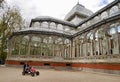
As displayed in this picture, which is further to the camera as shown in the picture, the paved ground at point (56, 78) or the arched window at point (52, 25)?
the arched window at point (52, 25)

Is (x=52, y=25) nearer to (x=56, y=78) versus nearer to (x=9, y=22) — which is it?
(x=9, y=22)

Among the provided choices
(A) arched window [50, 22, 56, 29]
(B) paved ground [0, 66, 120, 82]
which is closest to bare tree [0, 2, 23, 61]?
(A) arched window [50, 22, 56, 29]

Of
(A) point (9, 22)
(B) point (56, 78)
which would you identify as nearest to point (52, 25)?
(A) point (9, 22)

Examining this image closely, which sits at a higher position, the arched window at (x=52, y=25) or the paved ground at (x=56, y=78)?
the arched window at (x=52, y=25)

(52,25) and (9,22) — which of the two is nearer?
(9,22)

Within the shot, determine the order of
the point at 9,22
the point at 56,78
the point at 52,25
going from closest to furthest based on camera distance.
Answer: the point at 56,78
the point at 9,22
the point at 52,25

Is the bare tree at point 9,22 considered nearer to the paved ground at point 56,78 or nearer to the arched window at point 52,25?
the arched window at point 52,25

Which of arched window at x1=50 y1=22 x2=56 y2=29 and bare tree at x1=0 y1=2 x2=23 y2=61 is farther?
arched window at x1=50 y1=22 x2=56 y2=29

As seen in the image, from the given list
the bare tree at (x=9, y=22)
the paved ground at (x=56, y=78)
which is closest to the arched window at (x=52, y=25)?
the bare tree at (x=9, y=22)

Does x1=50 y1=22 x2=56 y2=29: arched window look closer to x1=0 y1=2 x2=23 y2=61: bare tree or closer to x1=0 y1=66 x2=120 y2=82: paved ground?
x1=0 y1=2 x2=23 y2=61: bare tree

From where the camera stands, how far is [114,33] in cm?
2014

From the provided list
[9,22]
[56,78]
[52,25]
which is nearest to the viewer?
[56,78]

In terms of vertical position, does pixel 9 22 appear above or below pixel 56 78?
above

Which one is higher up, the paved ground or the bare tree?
the bare tree
